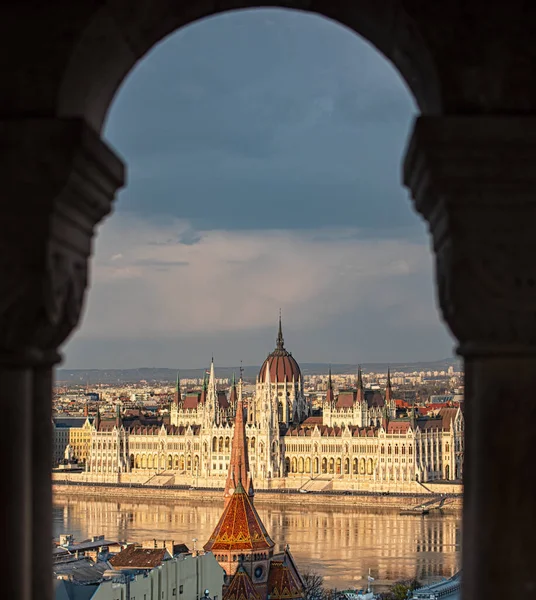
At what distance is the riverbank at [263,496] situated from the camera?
151 ft

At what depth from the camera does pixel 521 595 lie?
8.70 ft

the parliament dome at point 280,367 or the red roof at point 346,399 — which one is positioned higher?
the parliament dome at point 280,367

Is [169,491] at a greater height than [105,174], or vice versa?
[105,174]

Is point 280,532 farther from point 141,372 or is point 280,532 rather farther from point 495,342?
point 141,372

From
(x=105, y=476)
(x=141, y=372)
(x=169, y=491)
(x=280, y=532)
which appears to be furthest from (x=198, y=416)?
(x=141, y=372)

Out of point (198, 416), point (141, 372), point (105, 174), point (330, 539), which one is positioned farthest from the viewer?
point (141, 372)

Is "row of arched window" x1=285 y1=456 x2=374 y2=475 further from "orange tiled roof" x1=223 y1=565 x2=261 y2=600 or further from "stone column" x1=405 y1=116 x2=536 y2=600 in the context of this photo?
"stone column" x1=405 y1=116 x2=536 y2=600

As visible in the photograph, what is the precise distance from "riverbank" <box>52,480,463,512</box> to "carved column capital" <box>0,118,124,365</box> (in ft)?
137

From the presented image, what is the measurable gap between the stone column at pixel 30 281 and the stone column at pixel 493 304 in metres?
0.74

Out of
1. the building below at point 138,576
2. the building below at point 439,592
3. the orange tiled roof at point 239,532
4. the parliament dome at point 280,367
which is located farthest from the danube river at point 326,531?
the parliament dome at point 280,367

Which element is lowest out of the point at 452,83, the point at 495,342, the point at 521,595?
the point at 521,595

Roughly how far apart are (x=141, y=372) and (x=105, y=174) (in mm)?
179806

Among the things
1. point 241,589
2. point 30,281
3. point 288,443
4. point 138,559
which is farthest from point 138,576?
point 288,443

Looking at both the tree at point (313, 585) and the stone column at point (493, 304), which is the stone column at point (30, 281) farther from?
the tree at point (313, 585)
